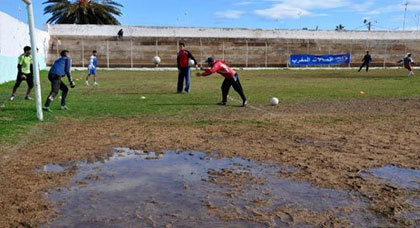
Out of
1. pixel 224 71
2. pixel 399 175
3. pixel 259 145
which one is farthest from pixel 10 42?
pixel 399 175

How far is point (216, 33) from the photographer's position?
5406 centimetres

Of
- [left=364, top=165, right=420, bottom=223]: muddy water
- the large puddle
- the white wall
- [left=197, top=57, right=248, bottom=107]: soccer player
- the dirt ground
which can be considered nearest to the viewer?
the large puddle

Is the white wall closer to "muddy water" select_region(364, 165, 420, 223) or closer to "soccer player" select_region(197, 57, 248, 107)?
"soccer player" select_region(197, 57, 248, 107)

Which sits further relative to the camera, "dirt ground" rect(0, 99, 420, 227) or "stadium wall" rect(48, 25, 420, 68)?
"stadium wall" rect(48, 25, 420, 68)

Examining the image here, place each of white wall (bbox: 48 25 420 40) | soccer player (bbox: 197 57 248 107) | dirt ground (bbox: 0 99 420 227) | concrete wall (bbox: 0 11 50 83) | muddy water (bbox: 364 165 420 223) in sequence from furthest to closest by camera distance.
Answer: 1. white wall (bbox: 48 25 420 40)
2. concrete wall (bbox: 0 11 50 83)
3. soccer player (bbox: 197 57 248 107)
4. dirt ground (bbox: 0 99 420 227)
5. muddy water (bbox: 364 165 420 223)

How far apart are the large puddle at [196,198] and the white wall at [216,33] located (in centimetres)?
4517

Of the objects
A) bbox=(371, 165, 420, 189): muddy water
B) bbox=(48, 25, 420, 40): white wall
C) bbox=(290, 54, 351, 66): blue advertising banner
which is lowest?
bbox=(371, 165, 420, 189): muddy water

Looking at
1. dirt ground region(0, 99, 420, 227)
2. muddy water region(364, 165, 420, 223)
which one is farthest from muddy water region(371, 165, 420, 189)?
dirt ground region(0, 99, 420, 227)

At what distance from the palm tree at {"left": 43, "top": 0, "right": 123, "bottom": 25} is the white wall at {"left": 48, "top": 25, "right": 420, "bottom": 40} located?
5.81 m

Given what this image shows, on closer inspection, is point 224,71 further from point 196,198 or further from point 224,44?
point 224,44

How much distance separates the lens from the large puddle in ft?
16.0

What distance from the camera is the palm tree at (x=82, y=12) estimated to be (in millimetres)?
54250

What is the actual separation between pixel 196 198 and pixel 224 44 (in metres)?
48.0

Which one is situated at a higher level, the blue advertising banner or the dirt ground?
the blue advertising banner
